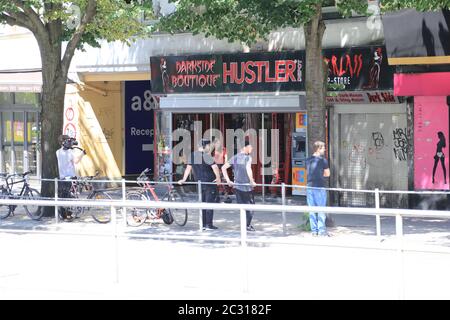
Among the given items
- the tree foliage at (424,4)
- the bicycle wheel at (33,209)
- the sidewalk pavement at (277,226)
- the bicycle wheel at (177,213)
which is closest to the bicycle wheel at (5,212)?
the sidewalk pavement at (277,226)

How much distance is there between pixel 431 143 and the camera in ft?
56.9

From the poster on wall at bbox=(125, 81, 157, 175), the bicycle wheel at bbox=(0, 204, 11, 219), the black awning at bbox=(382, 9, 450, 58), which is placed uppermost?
the black awning at bbox=(382, 9, 450, 58)

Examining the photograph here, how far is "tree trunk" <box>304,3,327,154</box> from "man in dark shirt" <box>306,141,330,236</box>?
625 millimetres

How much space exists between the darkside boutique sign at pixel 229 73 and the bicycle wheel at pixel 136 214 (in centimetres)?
494

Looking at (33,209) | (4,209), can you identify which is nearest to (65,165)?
(33,209)

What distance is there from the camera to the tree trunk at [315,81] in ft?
49.2

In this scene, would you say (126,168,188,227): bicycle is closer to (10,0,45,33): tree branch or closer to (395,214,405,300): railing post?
(10,0,45,33): tree branch

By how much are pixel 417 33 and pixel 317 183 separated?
3.65 meters

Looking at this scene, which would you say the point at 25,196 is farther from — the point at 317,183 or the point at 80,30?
the point at 317,183

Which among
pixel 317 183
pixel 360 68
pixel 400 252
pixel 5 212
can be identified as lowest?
pixel 5 212

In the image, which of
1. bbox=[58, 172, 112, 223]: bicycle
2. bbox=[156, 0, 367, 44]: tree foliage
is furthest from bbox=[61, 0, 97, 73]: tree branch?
bbox=[58, 172, 112, 223]: bicycle

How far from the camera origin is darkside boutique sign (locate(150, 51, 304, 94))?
19219 mm

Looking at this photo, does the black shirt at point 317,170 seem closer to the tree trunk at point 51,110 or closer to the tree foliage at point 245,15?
the tree foliage at point 245,15
